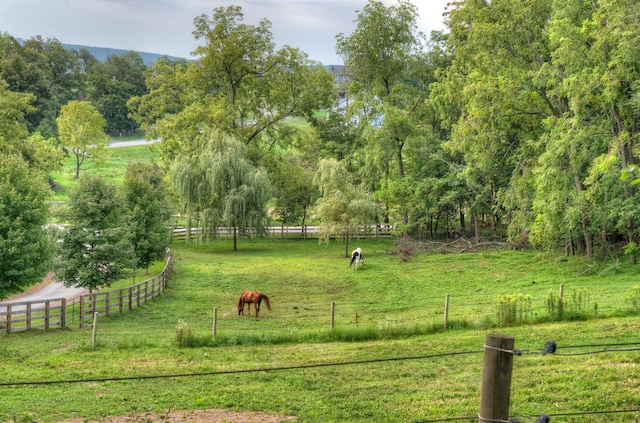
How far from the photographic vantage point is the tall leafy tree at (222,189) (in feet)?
126

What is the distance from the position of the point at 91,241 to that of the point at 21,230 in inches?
100

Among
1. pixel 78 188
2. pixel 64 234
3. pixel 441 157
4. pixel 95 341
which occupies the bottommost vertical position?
pixel 95 341

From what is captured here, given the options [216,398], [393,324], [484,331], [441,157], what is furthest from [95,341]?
[441,157]

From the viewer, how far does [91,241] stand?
22.3 m

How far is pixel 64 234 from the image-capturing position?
74.0 feet

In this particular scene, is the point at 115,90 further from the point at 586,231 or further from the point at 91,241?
the point at 586,231

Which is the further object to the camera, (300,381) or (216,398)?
(300,381)

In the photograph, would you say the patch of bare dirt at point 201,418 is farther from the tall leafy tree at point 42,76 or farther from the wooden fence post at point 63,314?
the tall leafy tree at point 42,76

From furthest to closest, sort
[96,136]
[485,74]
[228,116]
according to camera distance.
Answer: [96,136], [228,116], [485,74]

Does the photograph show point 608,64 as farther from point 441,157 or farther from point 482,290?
point 441,157

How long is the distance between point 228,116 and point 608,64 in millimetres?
29022

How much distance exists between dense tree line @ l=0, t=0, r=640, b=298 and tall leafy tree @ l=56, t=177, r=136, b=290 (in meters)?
1.55

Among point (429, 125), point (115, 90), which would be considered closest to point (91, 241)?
point (429, 125)

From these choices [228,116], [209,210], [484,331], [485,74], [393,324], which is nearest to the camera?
[484,331]
